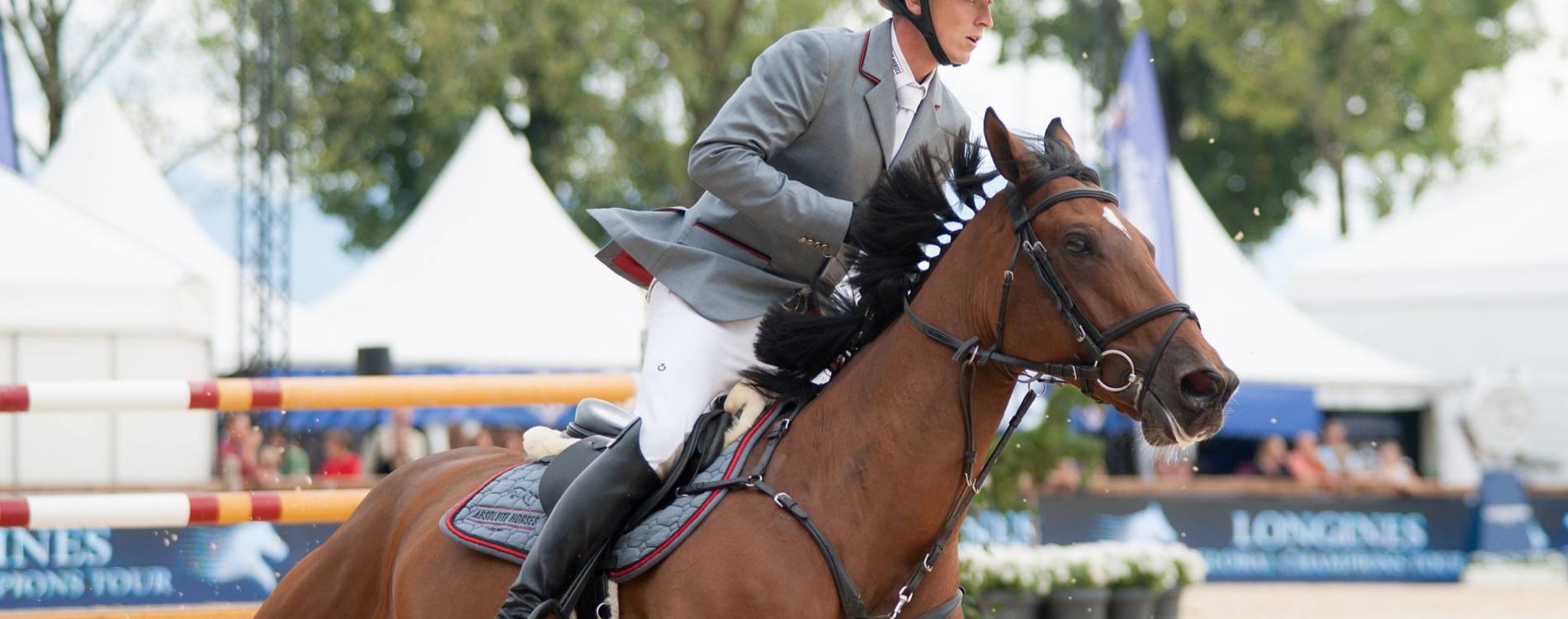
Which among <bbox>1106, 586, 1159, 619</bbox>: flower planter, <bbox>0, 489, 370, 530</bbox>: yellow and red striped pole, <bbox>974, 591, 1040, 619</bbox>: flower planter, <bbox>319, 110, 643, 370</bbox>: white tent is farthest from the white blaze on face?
<bbox>319, 110, 643, 370</bbox>: white tent

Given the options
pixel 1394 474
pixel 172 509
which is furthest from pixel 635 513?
pixel 1394 474

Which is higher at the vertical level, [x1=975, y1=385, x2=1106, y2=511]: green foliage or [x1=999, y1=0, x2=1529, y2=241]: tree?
[x1=999, y1=0, x2=1529, y2=241]: tree

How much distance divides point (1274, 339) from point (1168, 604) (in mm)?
11185

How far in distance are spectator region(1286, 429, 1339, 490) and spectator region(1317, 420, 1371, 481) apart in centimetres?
9

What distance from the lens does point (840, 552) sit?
10.3ft

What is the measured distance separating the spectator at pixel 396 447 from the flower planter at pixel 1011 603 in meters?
5.09

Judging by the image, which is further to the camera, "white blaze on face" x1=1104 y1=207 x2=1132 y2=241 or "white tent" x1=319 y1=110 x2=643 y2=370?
"white tent" x1=319 y1=110 x2=643 y2=370

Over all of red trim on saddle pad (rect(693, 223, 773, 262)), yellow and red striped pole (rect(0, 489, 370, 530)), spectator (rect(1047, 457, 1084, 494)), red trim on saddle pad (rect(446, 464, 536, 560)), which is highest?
red trim on saddle pad (rect(693, 223, 773, 262))

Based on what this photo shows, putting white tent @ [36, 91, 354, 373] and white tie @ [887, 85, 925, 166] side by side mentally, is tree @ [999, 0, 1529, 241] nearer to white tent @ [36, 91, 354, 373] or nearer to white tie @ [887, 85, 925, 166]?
white tent @ [36, 91, 354, 373]

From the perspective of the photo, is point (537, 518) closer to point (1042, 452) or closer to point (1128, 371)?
point (1128, 371)

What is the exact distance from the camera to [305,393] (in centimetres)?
476

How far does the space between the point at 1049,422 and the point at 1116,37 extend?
11403mm

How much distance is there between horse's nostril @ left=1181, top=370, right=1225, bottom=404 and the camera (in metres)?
2.76

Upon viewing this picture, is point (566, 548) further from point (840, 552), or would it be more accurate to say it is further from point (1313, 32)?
point (1313, 32)
